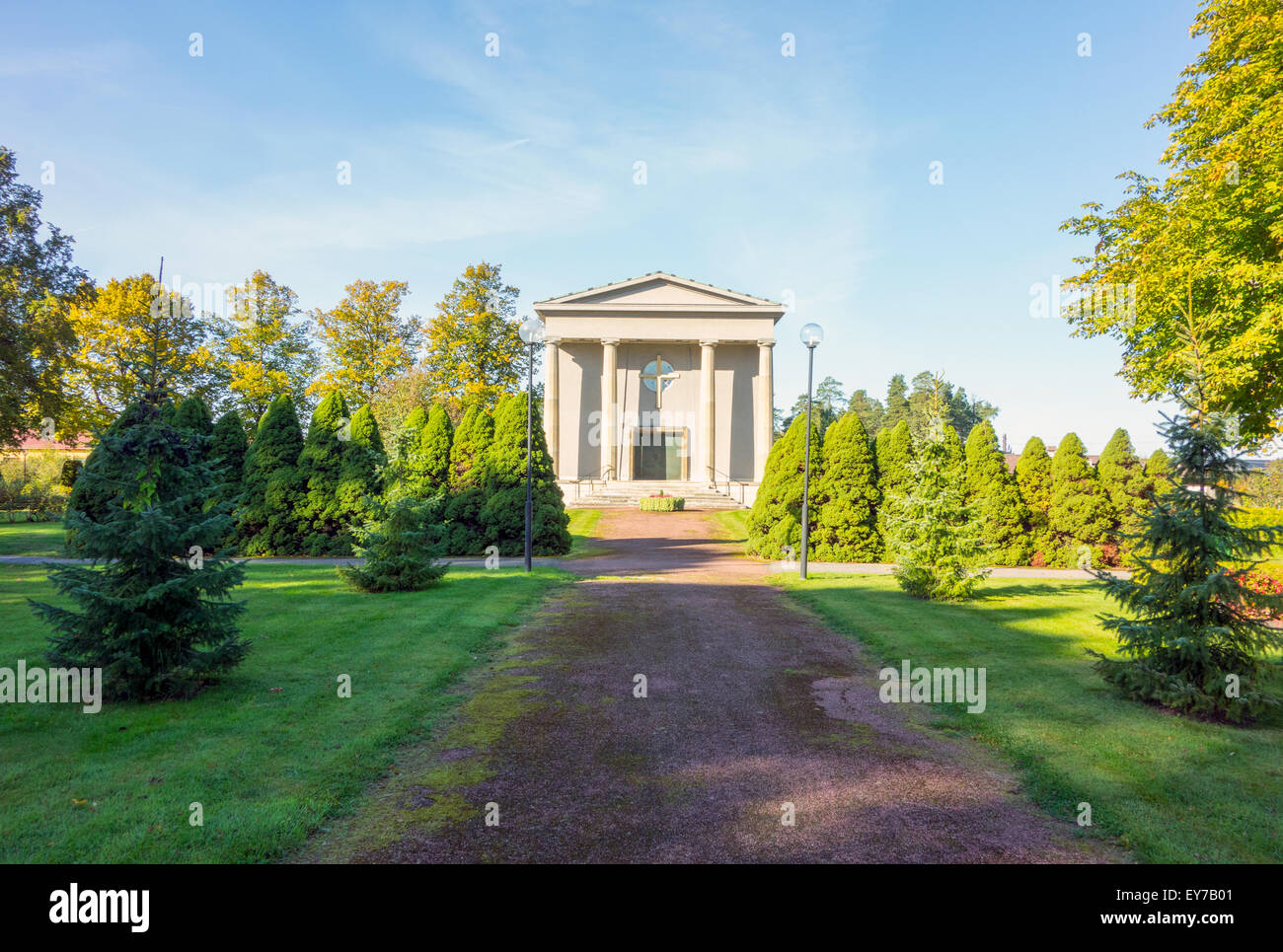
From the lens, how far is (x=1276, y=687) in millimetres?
8336

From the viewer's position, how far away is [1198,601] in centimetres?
727

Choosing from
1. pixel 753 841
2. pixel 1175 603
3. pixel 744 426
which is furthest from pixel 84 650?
pixel 744 426

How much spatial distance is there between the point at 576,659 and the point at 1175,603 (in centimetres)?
727

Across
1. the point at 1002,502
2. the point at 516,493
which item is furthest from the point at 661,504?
the point at 1002,502

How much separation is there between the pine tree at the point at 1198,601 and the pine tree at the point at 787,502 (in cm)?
1209

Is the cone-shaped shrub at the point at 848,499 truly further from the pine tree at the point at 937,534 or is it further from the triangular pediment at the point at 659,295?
the triangular pediment at the point at 659,295

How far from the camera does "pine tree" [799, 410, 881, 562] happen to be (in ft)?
65.9

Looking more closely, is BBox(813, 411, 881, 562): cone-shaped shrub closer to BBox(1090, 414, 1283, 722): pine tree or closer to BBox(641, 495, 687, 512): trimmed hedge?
BBox(1090, 414, 1283, 722): pine tree

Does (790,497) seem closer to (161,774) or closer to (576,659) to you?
(576,659)

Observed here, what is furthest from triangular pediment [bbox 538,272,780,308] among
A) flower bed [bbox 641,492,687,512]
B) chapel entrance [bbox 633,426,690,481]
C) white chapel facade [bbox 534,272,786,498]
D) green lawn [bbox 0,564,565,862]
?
green lawn [bbox 0,564,565,862]

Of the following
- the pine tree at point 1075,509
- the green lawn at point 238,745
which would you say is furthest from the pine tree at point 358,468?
the pine tree at point 1075,509

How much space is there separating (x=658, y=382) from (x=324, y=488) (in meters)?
26.1

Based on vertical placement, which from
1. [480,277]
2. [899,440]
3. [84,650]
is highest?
[480,277]

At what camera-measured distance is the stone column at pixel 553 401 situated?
134ft
